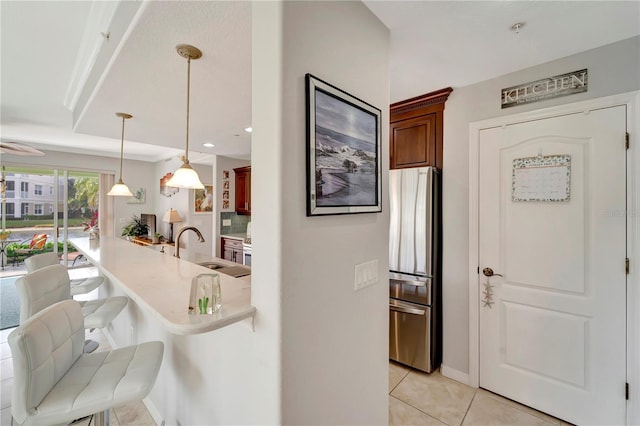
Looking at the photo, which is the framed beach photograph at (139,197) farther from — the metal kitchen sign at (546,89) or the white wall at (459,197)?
the metal kitchen sign at (546,89)

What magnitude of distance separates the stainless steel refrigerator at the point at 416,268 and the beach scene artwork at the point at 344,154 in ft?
3.39

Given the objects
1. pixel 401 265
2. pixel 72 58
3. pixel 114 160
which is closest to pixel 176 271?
pixel 401 265

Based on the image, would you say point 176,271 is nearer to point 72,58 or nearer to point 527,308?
point 72,58

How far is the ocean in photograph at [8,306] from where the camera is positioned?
3406 millimetres

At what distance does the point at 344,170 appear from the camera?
126 centimetres

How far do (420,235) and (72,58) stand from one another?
10.4ft

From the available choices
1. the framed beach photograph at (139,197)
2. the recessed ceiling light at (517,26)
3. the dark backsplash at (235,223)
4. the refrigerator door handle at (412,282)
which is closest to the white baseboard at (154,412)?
the refrigerator door handle at (412,282)

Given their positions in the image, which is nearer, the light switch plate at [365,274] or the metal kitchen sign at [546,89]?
the light switch plate at [365,274]

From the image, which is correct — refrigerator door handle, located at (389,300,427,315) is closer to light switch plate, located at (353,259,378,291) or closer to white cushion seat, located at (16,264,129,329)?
light switch plate, located at (353,259,378,291)

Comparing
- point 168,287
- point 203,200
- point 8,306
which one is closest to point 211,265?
point 168,287

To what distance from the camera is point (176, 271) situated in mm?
1741

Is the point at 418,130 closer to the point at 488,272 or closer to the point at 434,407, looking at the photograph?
the point at 488,272

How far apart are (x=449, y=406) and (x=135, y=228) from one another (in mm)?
6563

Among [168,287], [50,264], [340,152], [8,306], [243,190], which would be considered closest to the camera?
[340,152]
